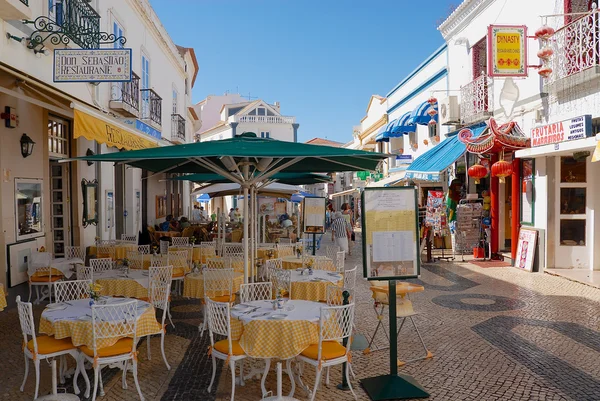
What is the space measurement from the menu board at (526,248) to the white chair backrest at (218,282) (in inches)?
330

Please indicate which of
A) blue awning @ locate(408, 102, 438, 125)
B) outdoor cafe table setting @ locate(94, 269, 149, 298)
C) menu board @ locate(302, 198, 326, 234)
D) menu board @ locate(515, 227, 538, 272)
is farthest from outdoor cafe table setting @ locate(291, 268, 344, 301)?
blue awning @ locate(408, 102, 438, 125)

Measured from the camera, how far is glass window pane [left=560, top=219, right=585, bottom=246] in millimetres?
12220

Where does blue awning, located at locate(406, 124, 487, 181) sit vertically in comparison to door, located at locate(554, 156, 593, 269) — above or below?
above

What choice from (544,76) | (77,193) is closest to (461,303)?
(544,76)

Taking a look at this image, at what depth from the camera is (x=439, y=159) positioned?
15.7m

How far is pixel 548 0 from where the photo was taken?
38.8 feet

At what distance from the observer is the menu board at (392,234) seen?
210 inches

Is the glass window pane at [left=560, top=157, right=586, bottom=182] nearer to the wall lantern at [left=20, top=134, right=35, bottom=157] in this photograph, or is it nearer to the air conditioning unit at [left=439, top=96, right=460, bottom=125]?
the air conditioning unit at [left=439, top=96, right=460, bottom=125]

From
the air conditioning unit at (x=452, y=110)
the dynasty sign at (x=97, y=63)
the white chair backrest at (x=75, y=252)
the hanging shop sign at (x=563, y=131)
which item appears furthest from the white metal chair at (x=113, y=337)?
the air conditioning unit at (x=452, y=110)

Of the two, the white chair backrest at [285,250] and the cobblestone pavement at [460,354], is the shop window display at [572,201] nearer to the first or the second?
the cobblestone pavement at [460,354]

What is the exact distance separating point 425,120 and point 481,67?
3.75m

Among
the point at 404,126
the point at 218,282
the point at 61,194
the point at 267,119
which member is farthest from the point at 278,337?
the point at 267,119

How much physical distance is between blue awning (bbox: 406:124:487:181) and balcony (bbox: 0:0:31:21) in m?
11.2

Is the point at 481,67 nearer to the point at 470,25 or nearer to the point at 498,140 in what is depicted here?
the point at 470,25
